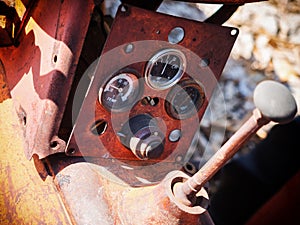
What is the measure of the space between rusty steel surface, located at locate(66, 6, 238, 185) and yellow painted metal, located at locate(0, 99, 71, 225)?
100 millimetres

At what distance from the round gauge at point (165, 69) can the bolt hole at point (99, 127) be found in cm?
14

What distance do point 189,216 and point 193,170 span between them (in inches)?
9.5

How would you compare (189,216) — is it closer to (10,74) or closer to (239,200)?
(10,74)

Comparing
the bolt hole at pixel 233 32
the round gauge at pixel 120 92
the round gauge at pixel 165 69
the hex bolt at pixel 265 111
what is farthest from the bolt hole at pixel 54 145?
the bolt hole at pixel 233 32

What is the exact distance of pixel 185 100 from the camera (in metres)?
1.08

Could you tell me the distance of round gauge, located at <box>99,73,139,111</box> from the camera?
945mm

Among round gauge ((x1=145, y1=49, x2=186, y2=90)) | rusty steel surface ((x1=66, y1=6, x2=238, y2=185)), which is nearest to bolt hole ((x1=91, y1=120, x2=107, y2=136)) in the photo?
rusty steel surface ((x1=66, y1=6, x2=238, y2=185))

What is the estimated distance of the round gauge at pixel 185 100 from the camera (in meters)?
1.04

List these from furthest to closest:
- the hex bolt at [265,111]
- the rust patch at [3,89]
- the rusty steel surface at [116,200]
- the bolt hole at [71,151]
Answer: the rust patch at [3,89], the bolt hole at [71,151], the rusty steel surface at [116,200], the hex bolt at [265,111]

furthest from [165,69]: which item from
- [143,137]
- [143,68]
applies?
[143,137]

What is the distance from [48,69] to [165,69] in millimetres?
265

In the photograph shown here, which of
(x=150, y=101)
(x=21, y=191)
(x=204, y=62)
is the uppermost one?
(x=204, y=62)

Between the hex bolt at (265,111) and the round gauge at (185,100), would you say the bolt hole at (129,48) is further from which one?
the hex bolt at (265,111)

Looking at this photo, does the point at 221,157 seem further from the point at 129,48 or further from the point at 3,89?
the point at 3,89
